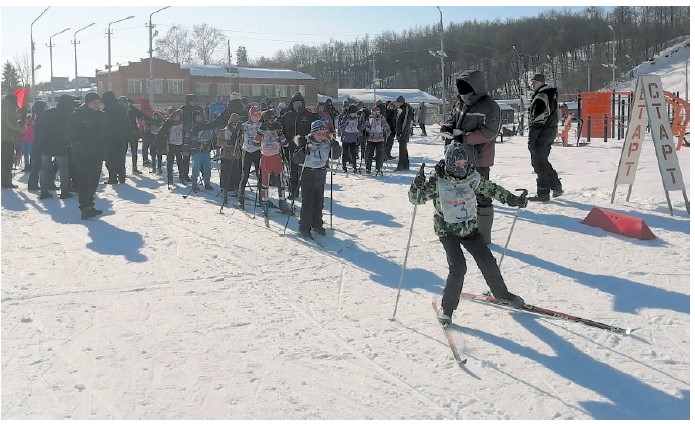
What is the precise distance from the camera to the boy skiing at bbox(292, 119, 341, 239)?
793 centimetres

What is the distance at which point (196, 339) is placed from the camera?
186 inches

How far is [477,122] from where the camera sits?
268 inches

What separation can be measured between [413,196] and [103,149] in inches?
249

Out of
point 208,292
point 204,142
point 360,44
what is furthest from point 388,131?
point 360,44

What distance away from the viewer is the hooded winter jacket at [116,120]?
12.7m

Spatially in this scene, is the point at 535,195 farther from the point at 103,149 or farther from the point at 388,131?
the point at 103,149

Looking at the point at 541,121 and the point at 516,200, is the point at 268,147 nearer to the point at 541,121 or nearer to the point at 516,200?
the point at 541,121

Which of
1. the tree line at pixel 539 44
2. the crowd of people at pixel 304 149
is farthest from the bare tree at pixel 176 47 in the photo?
the crowd of people at pixel 304 149

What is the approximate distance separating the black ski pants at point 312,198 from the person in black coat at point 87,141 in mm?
3540

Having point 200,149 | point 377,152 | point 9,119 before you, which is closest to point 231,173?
point 200,149

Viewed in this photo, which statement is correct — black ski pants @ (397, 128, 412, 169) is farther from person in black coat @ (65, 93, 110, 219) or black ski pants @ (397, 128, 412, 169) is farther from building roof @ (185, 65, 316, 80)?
building roof @ (185, 65, 316, 80)

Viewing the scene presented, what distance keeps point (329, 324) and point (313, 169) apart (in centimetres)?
323

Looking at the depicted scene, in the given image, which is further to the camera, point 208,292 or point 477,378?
point 208,292

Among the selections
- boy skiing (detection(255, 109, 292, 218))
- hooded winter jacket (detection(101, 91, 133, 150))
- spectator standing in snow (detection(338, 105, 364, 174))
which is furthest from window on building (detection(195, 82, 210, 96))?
boy skiing (detection(255, 109, 292, 218))
